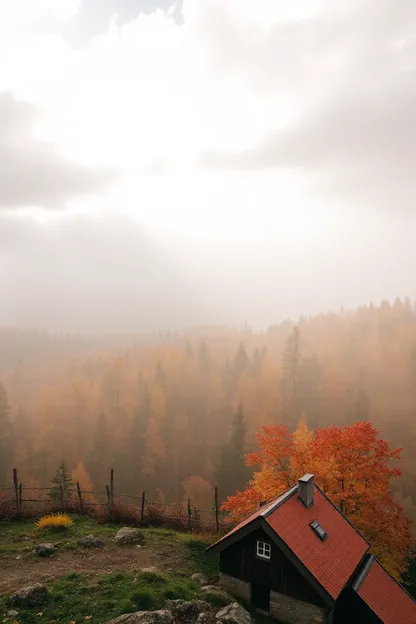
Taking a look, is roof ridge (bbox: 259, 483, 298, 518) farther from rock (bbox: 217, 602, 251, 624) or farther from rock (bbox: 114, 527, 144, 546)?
rock (bbox: 114, 527, 144, 546)

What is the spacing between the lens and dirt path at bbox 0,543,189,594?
70.0 feet

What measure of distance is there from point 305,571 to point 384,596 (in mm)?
5648

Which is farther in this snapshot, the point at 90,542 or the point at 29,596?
the point at 90,542

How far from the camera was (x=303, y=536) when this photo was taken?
22.0 meters

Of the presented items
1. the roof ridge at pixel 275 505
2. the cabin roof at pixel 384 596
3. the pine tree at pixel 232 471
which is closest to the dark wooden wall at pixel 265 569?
the roof ridge at pixel 275 505

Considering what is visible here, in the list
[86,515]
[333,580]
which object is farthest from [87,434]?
[333,580]

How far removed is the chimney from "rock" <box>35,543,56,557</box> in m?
15.7

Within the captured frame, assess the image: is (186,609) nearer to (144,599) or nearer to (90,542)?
(144,599)

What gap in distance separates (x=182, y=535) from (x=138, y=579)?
36.5 feet

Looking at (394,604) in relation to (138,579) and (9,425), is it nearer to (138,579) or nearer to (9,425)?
(138,579)

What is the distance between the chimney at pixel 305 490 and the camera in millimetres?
24094

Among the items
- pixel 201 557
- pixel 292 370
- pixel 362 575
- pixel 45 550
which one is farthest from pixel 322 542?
pixel 292 370

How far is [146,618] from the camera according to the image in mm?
16672

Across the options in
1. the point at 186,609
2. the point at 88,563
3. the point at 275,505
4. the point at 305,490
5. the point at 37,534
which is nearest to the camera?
the point at 186,609
